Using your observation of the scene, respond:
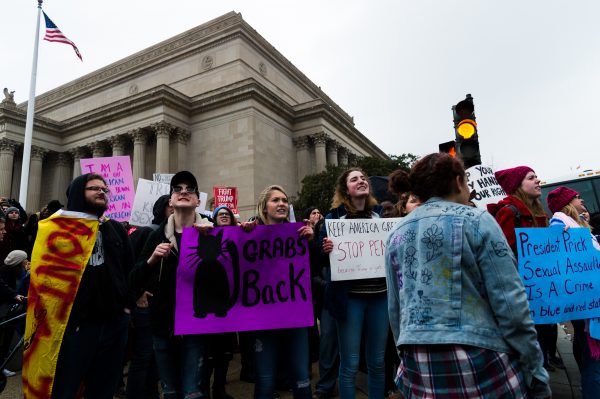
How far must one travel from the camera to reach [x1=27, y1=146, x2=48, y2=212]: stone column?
109 ft

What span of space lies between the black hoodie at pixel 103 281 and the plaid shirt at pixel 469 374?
2553 mm

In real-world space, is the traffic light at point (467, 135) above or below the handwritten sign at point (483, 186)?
above

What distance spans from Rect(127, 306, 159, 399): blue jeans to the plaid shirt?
10.4 feet

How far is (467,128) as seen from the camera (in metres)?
5.96

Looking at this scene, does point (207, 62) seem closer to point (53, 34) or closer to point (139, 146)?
point (139, 146)

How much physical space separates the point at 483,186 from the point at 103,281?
504cm

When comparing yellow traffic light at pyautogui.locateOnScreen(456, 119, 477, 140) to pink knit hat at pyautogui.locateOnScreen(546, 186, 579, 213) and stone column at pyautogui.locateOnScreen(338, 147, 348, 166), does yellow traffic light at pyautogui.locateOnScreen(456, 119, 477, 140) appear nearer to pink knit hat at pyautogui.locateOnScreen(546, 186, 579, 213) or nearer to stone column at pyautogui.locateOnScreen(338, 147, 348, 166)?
pink knit hat at pyautogui.locateOnScreen(546, 186, 579, 213)

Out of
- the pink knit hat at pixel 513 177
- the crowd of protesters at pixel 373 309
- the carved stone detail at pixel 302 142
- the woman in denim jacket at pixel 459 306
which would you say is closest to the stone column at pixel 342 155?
the carved stone detail at pixel 302 142

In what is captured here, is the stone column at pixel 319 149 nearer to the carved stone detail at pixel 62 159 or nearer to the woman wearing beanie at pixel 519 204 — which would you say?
the carved stone detail at pixel 62 159

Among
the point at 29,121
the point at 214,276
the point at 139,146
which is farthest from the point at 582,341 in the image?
the point at 139,146

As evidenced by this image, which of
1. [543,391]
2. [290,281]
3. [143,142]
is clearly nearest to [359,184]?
[290,281]

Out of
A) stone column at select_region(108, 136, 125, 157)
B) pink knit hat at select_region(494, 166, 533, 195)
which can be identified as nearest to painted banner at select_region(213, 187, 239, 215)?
pink knit hat at select_region(494, 166, 533, 195)

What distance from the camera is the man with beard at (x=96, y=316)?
121 inches

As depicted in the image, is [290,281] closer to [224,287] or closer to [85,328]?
[224,287]
